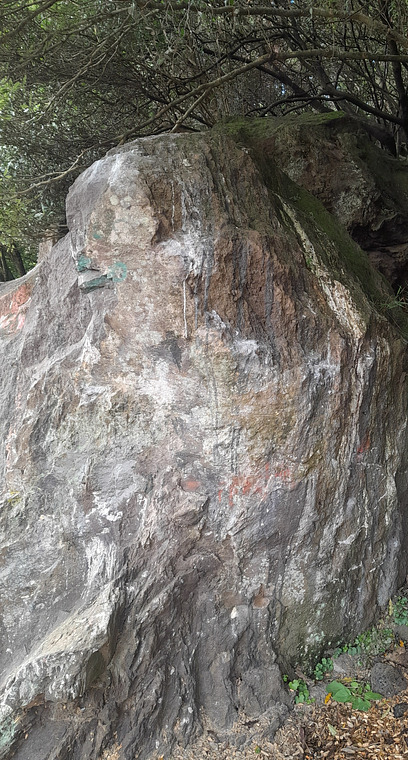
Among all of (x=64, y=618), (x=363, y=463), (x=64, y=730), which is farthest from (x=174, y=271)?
(x=64, y=730)

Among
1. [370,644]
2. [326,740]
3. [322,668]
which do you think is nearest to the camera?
[326,740]

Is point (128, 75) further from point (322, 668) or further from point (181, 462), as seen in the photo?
point (322, 668)

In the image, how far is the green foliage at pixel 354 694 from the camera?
3.07 m

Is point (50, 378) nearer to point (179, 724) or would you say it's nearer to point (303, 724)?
point (179, 724)

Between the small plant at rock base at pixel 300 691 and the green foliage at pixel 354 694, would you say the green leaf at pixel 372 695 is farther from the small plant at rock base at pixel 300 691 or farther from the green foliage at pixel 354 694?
the small plant at rock base at pixel 300 691

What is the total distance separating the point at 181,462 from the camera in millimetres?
2934

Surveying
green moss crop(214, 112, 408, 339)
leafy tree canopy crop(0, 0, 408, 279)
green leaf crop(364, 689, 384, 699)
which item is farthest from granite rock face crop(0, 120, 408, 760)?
leafy tree canopy crop(0, 0, 408, 279)

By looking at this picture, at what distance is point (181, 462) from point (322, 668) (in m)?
1.64

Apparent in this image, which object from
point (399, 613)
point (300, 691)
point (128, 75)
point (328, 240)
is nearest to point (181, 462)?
point (300, 691)

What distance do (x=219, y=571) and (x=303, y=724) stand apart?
1010 millimetres

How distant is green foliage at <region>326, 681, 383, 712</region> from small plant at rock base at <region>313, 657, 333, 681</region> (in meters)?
0.08

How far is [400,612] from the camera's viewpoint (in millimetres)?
3469

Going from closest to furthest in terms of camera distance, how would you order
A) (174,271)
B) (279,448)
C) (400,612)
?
1. (174,271)
2. (279,448)
3. (400,612)

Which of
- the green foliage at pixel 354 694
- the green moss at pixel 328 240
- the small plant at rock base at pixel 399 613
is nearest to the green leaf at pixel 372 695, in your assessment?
the green foliage at pixel 354 694
